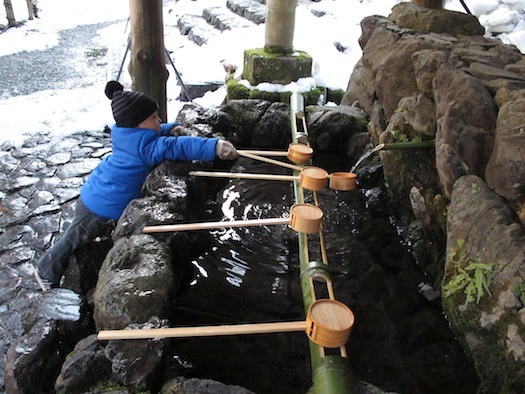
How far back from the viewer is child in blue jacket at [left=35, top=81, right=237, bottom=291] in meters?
→ 3.29

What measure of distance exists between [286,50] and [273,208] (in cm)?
349

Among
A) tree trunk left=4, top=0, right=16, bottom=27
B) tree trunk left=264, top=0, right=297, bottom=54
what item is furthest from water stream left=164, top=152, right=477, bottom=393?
tree trunk left=4, top=0, right=16, bottom=27

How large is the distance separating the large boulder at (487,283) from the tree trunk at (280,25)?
4553 millimetres

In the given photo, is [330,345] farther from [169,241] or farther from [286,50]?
[286,50]

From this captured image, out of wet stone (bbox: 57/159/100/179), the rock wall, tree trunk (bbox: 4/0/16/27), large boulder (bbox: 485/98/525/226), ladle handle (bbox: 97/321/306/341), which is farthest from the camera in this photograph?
tree trunk (bbox: 4/0/16/27)

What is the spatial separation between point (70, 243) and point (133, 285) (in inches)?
53.4

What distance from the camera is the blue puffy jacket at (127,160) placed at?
332cm

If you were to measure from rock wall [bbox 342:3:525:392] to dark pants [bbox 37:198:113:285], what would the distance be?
279cm

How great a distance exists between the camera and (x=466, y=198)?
281 cm

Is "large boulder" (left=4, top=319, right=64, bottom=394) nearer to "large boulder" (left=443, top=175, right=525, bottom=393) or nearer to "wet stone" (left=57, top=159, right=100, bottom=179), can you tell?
"large boulder" (left=443, top=175, right=525, bottom=393)

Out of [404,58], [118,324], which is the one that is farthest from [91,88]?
[118,324]

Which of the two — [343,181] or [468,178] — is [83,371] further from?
[468,178]

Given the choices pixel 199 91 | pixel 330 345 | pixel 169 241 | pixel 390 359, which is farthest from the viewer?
pixel 199 91

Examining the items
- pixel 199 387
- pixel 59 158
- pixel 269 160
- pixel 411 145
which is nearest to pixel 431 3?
pixel 411 145
